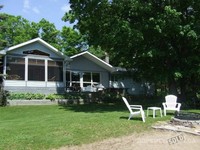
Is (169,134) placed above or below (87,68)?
below

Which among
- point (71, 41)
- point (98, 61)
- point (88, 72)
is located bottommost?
point (88, 72)

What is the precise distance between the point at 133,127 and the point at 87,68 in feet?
75.0

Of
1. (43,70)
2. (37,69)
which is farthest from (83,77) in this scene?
(37,69)

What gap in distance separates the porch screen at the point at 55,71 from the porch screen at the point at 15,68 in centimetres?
254

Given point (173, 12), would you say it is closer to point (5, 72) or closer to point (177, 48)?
point (177, 48)

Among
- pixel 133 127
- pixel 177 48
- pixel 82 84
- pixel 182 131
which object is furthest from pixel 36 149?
pixel 82 84

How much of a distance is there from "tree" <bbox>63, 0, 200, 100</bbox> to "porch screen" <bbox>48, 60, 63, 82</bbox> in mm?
6384

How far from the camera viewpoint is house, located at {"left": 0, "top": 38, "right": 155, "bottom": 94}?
89.3 ft

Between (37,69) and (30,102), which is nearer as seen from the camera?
(30,102)

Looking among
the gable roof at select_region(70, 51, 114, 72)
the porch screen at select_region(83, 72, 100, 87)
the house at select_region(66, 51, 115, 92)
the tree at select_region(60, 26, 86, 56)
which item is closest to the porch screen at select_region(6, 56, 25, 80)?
the house at select_region(66, 51, 115, 92)

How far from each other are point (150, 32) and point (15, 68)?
40.8ft

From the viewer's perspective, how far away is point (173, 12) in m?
18.2

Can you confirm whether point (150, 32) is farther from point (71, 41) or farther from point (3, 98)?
point (71, 41)

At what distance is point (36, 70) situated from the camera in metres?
28.5
